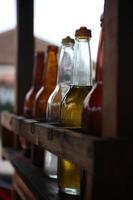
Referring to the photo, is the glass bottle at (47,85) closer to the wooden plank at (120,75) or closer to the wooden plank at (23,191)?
the wooden plank at (23,191)

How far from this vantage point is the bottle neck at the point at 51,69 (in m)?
0.81

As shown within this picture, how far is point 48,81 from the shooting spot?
2.68 ft

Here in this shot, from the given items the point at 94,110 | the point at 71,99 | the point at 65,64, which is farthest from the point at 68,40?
the point at 94,110

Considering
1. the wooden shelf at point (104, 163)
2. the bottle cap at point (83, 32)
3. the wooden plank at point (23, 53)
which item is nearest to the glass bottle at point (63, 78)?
the bottle cap at point (83, 32)

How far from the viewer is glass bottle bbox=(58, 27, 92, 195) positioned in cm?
58

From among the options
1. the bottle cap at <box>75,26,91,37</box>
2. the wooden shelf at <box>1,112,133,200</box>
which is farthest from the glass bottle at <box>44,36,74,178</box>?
the wooden shelf at <box>1,112,133,200</box>

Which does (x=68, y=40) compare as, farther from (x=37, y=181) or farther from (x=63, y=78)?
(x=37, y=181)

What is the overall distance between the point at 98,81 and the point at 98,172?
6.5 inches

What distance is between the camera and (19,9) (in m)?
1.09

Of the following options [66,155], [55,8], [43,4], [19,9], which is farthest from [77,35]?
[43,4]

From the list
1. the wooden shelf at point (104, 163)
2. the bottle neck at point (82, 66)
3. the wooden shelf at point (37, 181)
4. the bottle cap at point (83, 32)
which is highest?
the bottle cap at point (83, 32)

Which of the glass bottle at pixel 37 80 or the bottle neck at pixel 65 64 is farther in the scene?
the glass bottle at pixel 37 80

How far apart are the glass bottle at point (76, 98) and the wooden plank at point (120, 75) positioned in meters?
0.17

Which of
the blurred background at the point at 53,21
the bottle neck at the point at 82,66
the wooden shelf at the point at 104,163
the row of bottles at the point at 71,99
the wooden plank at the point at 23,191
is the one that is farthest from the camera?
the blurred background at the point at 53,21
